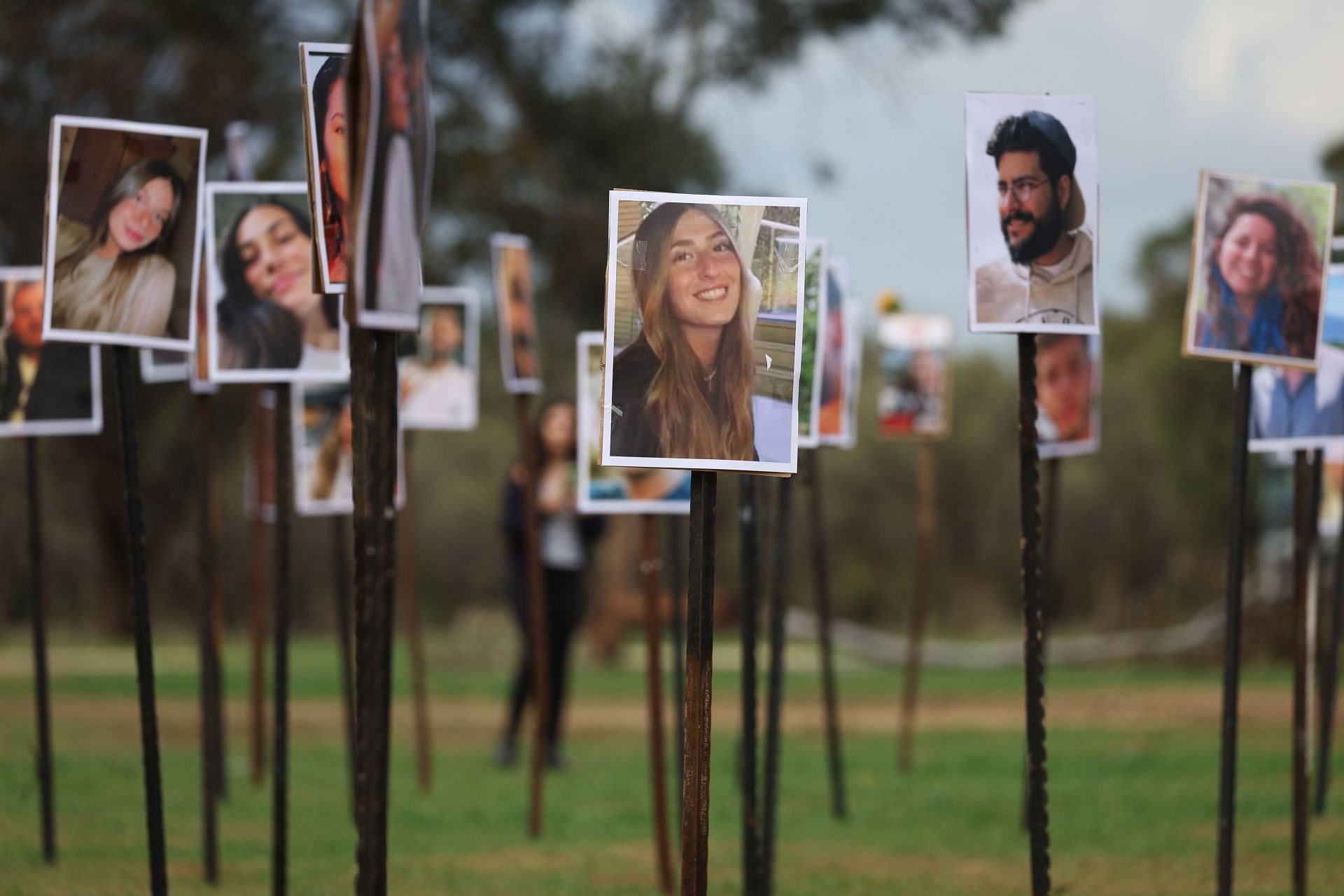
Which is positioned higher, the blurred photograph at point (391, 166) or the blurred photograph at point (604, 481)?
the blurred photograph at point (391, 166)

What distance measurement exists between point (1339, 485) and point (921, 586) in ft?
8.55

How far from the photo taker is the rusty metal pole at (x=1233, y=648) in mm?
5305

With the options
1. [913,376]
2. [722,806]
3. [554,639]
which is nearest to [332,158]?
[722,806]

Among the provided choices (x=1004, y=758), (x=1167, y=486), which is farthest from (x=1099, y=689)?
(x=1167, y=486)

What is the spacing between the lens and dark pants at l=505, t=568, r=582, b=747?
9.99m

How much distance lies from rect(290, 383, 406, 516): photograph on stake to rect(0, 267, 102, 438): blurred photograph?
2240 millimetres

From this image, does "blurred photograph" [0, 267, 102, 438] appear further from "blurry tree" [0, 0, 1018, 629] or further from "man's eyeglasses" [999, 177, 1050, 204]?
"blurry tree" [0, 0, 1018, 629]

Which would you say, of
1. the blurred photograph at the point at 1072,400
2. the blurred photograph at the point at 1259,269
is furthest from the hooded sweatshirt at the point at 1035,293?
the blurred photograph at the point at 1072,400

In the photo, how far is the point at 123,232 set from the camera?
5.22 metres

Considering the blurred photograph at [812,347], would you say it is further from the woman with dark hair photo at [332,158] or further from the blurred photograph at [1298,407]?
the woman with dark hair photo at [332,158]

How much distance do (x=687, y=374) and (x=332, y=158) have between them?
115 centimetres

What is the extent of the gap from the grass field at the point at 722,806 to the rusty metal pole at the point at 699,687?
7.34ft

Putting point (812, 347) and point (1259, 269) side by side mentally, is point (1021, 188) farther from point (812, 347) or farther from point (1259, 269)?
point (812, 347)

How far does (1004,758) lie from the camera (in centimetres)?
1062
